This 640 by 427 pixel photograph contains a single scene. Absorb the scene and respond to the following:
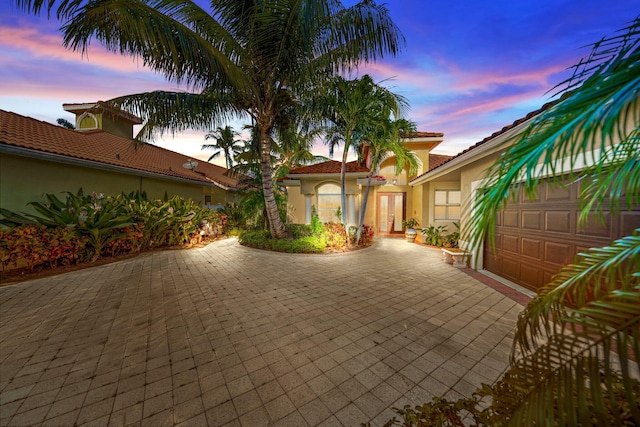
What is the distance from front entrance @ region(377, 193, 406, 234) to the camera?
14.1 meters

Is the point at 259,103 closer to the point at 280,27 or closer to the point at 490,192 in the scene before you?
the point at 280,27

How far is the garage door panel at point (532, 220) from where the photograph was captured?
4.76 m

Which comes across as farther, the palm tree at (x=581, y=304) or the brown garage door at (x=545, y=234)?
the brown garage door at (x=545, y=234)

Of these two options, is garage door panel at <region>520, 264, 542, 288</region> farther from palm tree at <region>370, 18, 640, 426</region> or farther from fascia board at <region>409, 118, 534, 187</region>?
palm tree at <region>370, 18, 640, 426</region>

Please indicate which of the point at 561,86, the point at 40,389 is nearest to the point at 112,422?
the point at 40,389

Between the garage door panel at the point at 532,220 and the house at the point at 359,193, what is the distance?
560cm

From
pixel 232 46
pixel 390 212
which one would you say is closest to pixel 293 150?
pixel 232 46

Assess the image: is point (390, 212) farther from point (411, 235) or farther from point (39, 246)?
point (39, 246)

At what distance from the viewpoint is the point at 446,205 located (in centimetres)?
1062

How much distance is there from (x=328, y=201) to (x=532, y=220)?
26.8 ft

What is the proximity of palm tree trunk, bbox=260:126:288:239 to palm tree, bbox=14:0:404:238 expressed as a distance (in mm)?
41

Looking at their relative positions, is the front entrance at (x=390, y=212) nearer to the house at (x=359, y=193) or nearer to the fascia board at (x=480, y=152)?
the house at (x=359, y=193)

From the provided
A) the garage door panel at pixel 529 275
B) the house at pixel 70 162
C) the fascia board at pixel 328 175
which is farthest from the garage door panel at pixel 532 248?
the house at pixel 70 162

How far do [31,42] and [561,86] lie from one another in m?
11.0
